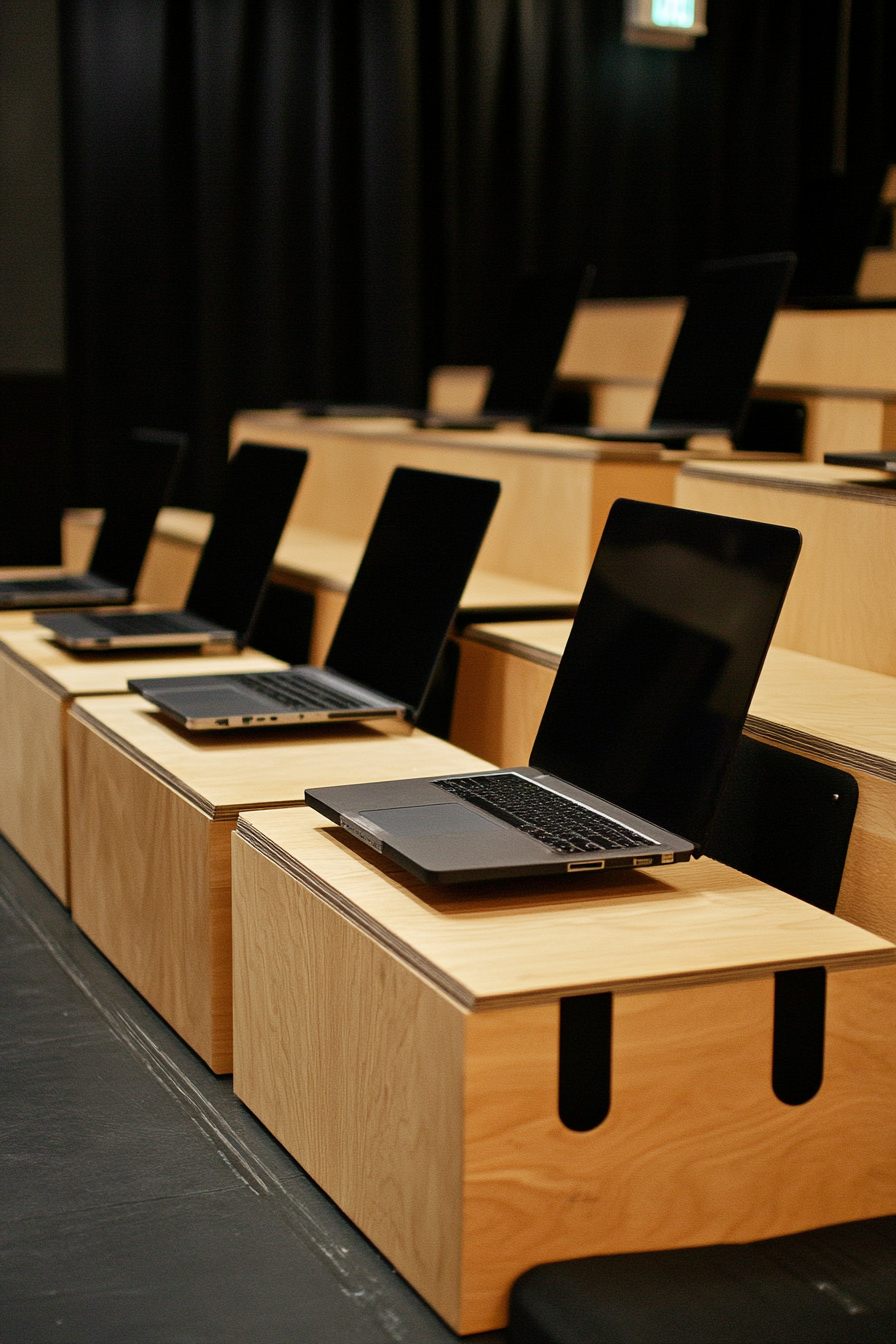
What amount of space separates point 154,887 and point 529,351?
1.91 meters

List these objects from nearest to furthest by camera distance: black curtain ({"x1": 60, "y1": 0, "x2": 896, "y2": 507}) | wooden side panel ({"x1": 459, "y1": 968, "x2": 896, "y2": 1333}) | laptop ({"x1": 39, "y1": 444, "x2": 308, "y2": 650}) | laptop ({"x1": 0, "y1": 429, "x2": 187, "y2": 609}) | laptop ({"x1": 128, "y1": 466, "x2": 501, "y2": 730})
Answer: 1. wooden side panel ({"x1": 459, "y1": 968, "x2": 896, "y2": 1333})
2. laptop ({"x1": 128, "y1": 466, "x2": 501, "y2": 730})
3. laptop ({"x1": 39, "y1": 444, "x2": 308, "y2": 650})
4. laptop ({"x1": 0, "y1": 429, "x2": 187, "y2": 609})
5. black curtain ({"x1": 60, "y1": 0, "x2": 896, "y2": 507})

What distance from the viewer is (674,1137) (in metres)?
1.22

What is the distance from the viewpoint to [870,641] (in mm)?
1899

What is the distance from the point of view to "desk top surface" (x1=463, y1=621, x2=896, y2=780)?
149cm

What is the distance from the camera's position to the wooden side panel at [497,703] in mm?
2057

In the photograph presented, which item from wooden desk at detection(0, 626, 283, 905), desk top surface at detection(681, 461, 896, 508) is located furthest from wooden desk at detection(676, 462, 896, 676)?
wooden desk at detection(0, 626, 283, 905)

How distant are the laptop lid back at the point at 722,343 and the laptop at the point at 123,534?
0.99 metres

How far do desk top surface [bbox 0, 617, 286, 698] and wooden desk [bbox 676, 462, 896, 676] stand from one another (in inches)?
31.9

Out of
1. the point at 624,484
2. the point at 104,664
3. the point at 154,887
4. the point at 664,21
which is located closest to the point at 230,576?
the point at 104,664

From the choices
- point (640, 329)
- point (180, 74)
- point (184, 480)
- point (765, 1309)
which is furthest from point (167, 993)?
point (180, 74)

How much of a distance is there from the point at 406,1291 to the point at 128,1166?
369 mm

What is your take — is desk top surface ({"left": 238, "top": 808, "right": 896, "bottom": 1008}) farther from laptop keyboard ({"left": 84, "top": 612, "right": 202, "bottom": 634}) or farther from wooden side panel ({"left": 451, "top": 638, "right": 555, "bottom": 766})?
laptop keyboard ({"left": 84, "top": 612, "right": 202, "bottom": 634})

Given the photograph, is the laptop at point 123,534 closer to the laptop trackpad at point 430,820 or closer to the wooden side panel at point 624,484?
the wooden side panel at point 624,484

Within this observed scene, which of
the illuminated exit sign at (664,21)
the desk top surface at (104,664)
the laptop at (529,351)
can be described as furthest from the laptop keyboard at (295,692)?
the illuminated exit sign at (664,21)
